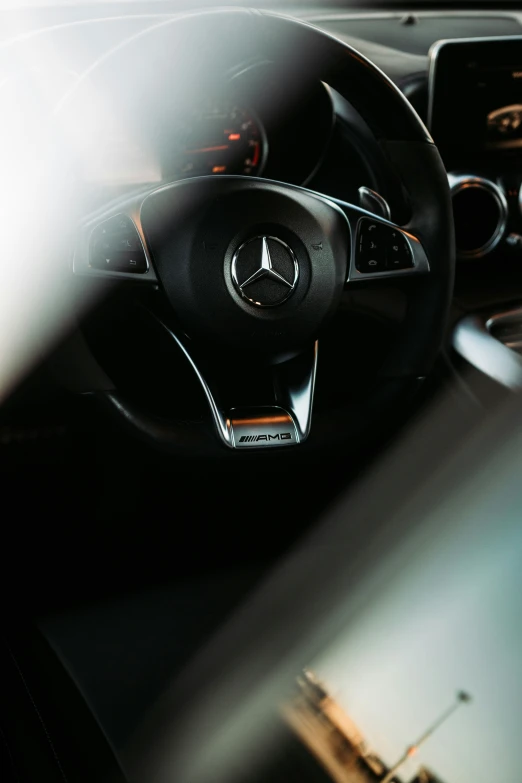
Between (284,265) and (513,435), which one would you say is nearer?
(284,265)

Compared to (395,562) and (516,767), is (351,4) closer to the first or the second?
(395,562)

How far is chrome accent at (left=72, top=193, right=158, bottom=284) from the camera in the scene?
1.05 m

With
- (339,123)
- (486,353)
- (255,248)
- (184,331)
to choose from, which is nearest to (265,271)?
(255,248)

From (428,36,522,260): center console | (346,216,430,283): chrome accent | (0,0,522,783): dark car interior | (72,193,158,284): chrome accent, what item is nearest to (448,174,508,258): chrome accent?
(428,36,522,260): center console

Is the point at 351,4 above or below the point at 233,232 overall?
above

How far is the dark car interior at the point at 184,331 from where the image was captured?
1073 mm

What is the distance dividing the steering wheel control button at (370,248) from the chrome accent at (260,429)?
0.22 m

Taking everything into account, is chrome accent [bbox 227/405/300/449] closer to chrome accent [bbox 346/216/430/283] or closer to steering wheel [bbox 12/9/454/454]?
steering wheel [bbox 12/9/454/454]

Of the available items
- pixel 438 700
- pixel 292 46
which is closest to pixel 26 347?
pixel 292 46

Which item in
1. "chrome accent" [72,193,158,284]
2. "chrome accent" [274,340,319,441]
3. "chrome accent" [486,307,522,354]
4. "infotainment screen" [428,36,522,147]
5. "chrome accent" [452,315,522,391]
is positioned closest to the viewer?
"chrome accent" [72,193,158,284]

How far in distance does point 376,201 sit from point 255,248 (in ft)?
0.76

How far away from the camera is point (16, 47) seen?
107 cm

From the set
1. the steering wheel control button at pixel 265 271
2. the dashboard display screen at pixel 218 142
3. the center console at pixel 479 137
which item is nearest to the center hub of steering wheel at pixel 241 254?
the steering wheel control button at pixel 265 271

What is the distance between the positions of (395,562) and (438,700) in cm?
30
